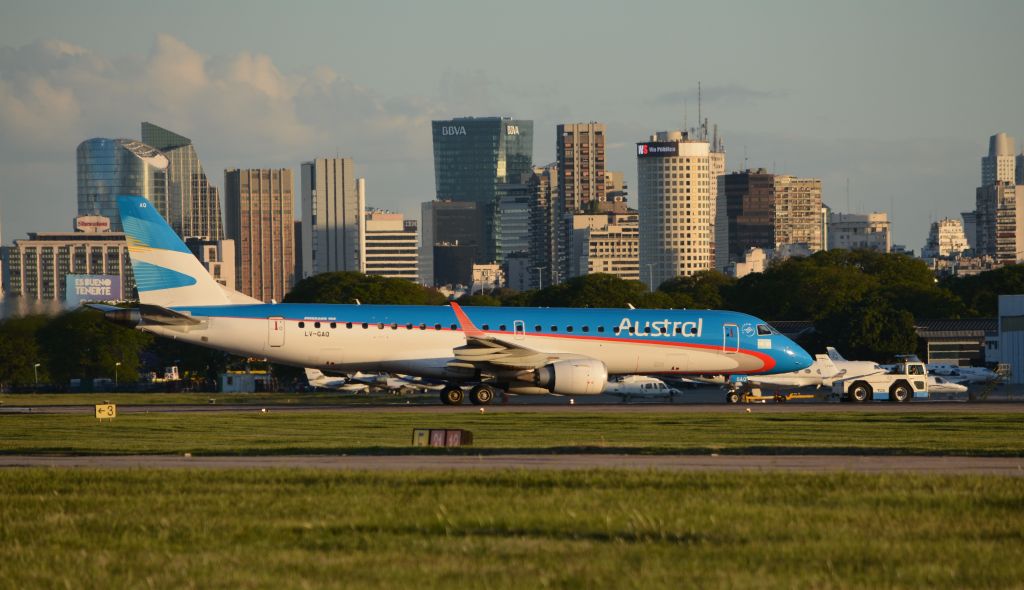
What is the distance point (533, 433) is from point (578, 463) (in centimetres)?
1242

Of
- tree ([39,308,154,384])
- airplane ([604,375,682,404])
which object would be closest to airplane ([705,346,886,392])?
airplane ([604,375,682,404])

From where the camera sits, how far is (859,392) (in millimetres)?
64375

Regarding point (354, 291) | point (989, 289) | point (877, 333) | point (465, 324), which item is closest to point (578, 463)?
point (465, 324)

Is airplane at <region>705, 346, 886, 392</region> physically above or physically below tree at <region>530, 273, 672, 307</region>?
below

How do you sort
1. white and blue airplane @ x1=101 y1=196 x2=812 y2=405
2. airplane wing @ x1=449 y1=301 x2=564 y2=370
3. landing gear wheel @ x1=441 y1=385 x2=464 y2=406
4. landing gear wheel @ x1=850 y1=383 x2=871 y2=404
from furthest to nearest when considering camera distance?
landing gear wheel @ x1=850 y1=383 x2=871 y2=404, landing gear wheel @ x1=441 y1=385 x2=464 y2=406, airplane wing @ x1=449 y1=301 x2=564 y2=370, white and blue airplane @ x1=101 y1=196 x2=812 y2=405

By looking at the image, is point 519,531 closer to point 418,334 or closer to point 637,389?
point 418,334

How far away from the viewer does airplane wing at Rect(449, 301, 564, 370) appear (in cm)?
5397

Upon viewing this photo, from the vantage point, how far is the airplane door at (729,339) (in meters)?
58.0

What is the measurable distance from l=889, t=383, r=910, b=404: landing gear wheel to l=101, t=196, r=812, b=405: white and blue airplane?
33.0 ft

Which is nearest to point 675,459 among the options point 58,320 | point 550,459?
point 550,459

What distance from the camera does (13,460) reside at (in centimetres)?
2759

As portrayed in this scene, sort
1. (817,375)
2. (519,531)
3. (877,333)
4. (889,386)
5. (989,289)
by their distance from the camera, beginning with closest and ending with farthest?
1. (519,531)
2. (889,386)
3. (817,375)
4. (877,333)
5. (989,289)

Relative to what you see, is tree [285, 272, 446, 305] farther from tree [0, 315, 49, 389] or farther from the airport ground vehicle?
the airport ground vehicle

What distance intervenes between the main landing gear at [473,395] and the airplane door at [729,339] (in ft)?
30.1
